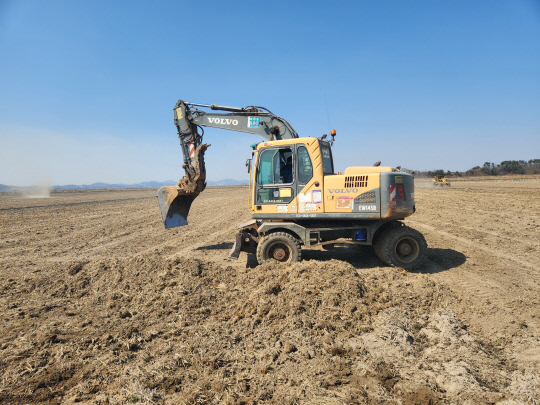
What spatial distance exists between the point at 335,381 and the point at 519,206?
18.2m

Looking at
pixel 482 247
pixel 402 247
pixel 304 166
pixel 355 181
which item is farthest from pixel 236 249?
pixel 482 247

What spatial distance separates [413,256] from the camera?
6.85 metres

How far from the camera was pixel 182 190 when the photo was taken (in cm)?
892

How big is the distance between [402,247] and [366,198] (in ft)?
4.91

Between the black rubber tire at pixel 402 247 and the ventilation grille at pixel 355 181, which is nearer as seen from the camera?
the ventilation grille at pixel 355 181

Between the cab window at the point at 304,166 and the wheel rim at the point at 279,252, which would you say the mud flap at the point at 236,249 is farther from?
the cab window at the point at 304,166

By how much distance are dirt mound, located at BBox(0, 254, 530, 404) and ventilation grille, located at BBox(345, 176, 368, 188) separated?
170 cm

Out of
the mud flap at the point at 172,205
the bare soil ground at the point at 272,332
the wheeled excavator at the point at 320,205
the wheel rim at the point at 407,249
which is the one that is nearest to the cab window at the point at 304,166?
the wheeled excavator at the point at 320,205

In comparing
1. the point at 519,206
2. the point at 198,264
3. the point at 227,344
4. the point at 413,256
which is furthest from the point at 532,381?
the point at 519,206

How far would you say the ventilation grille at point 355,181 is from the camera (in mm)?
6418

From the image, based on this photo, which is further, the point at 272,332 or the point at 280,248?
the point at 280,248

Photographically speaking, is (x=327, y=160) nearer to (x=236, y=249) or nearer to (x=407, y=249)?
(x=407, y=249)

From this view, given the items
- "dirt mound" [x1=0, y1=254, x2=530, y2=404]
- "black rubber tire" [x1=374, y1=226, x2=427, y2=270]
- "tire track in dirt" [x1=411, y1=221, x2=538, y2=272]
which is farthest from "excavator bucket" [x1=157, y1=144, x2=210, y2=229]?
"tire track in dirt" [x1=411, y1=221, x2=538, y2=272]

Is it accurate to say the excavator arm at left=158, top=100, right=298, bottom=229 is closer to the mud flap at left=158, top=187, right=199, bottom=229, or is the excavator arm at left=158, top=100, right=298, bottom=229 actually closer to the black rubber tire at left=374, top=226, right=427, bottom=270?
the mud flap at left=158, top=187, right=199, bottom=229
